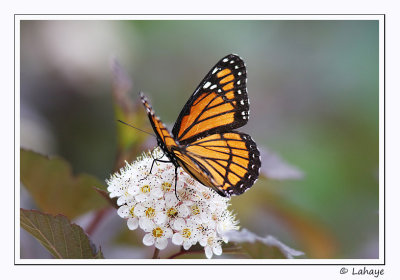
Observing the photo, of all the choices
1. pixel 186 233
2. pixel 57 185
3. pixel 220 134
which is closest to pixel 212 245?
pixel 186 233

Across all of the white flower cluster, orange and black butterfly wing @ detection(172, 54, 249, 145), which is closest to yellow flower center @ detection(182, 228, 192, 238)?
the white flower cluster

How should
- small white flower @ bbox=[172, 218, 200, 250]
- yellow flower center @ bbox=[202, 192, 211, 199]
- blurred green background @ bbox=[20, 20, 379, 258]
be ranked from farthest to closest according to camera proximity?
blurred green background @ bbox=[20, 20, 379, 258] < yellow flower center @ bbox=[202, 192, 211, 199] < small white flower @ bbox=[172, 218, 200, 250]

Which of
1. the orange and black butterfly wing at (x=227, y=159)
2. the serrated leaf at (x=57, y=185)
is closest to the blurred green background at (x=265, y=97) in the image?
the serrated leaf at (x=57, y=185)

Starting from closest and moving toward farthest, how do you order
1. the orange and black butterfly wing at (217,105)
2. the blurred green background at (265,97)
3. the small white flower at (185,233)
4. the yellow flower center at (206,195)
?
1. the small white flower at (185,233)
2. the yellow flower center at (206,195)
3. the orange and black butterfly wing at (217,105)
4. the blurred green background at (265,97)

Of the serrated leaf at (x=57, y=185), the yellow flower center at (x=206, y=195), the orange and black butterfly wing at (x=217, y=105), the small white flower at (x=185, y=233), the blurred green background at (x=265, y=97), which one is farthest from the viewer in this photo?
the blurred green background at (x=265, y=97)

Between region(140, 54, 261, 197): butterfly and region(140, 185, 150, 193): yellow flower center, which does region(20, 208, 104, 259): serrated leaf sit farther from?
region(140, 54, 261, 197): butterfly

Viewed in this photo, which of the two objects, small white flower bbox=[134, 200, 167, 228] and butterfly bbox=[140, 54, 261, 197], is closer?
small white flower bbox=[134, 200, 167, 228]

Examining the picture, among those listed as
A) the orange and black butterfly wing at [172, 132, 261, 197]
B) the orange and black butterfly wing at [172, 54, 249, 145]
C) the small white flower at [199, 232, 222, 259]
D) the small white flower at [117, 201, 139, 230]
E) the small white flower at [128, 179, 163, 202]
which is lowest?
the small white flower at [199, 232, 222, 259]

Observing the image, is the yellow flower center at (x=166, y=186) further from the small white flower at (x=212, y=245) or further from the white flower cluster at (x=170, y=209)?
the small white flower at (x=212, y=245)
